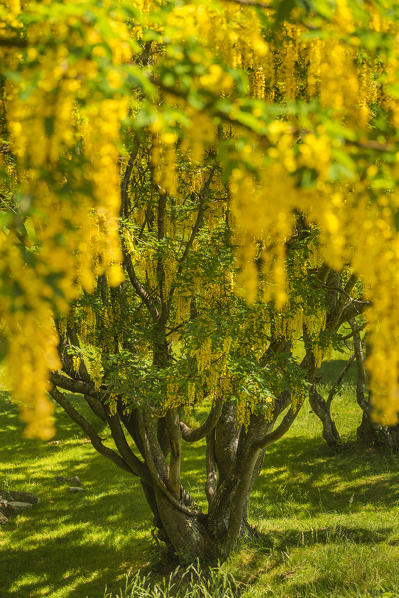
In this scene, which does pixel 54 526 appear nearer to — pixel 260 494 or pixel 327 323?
pixel 260 494

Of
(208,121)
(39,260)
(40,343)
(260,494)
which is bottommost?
(260,494)

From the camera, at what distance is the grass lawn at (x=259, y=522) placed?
522 cm

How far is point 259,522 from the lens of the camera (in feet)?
23.4

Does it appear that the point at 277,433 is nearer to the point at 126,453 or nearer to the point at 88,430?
the point at 126,453

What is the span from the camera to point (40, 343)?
1833 mm

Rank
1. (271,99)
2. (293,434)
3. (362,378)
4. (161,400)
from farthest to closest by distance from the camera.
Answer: (293,434)
(362,378)
(161,400)
(271,99)

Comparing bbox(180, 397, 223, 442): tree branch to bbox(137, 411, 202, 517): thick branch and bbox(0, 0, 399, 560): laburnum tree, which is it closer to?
bbox(137, 411, 202, 517): thick branch

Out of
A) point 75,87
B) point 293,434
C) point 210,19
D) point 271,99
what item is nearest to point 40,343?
point 75,87

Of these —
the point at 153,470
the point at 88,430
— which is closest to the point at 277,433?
the point at 153,470

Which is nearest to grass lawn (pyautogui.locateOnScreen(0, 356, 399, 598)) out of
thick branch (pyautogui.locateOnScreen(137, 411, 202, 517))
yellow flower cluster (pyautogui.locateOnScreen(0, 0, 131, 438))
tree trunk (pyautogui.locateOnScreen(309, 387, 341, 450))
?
tree trunk (pyautogui.locateOnScreen(309, 387, 341, 450))

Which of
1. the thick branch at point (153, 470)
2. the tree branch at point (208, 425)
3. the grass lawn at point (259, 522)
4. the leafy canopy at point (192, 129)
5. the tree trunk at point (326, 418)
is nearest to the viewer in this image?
the leafy canopy at point (192, 129)

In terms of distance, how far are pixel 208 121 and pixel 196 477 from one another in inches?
350

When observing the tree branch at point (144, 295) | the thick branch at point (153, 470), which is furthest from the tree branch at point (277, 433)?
the tree branch at point (144, 295)

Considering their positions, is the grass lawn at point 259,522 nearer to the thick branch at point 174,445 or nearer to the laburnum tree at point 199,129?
the thick branch at point 174,445
